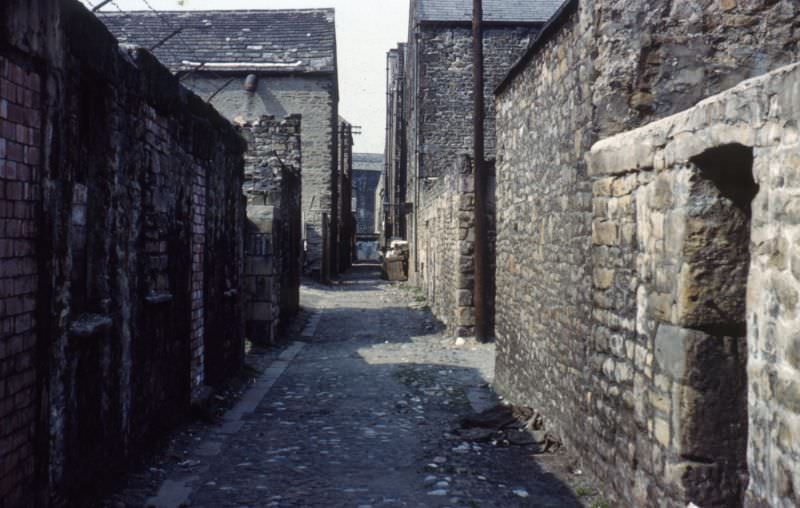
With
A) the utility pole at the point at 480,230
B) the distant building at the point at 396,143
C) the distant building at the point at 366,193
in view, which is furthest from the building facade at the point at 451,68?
the distant building at the point at 366,193

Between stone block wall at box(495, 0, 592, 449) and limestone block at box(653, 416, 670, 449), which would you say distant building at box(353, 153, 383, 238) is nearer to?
stone block wall at box(495, 0, 592, 449)

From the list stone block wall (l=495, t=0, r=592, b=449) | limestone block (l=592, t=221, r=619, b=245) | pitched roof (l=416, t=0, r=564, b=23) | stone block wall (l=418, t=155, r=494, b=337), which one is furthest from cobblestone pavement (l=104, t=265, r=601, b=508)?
pitched roof (l=416, t=0, r=564, b=23)

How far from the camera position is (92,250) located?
196 inches

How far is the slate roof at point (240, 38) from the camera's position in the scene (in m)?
27.6

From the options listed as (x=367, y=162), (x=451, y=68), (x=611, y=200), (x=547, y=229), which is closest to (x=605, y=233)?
(x=611, y=200)

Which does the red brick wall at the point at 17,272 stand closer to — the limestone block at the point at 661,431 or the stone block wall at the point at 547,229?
the limestone block at the point at 661,431

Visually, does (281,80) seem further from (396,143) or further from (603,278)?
(603,278)

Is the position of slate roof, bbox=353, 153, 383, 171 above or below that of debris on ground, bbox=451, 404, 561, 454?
above

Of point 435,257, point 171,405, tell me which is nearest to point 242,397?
point 171,405

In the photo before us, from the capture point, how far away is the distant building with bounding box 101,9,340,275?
26922mm

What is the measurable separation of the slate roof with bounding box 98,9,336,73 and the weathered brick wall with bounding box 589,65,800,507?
2401 cm

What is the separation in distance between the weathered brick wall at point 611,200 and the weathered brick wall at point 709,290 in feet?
0.09

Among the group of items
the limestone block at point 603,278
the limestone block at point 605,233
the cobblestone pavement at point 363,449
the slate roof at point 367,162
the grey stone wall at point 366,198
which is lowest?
the cobblestone pavement at point 363,449

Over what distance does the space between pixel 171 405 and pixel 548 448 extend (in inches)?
125
